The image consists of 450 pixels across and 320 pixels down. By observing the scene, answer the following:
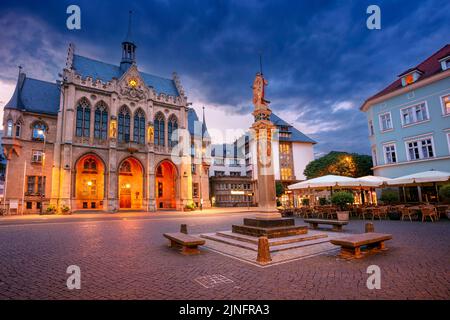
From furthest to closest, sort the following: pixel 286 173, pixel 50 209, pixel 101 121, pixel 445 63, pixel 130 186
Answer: pixel 286 173
pixel 130 186
pixel 101 121
pixel 50 209
pixel 445 63

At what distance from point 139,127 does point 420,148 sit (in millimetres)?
35346

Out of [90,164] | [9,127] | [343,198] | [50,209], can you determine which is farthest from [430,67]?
[9,127]

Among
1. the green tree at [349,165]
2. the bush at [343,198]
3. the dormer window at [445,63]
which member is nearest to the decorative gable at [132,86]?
the green tree at [349,165]

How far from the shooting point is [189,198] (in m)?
38.4

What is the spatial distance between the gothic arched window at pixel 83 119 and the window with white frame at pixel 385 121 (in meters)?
37.2

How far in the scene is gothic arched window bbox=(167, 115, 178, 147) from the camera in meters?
39.8

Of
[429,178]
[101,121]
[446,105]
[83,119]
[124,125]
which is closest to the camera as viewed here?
[429,178]

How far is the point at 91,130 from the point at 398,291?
36043 millimetres

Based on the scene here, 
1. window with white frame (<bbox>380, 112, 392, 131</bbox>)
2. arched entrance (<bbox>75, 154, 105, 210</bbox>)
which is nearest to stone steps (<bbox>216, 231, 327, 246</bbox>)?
window with white frame (<bbox>380, 112, 392, 131</bbox>)

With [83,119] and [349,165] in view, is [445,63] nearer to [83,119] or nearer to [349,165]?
[349,165]

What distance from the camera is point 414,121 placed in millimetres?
25250

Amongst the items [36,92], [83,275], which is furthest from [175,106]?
[83,275]

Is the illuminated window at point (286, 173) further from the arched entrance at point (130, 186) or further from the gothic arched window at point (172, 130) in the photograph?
the arched entrance at point (130, 186)

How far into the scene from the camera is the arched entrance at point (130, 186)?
129 feet
